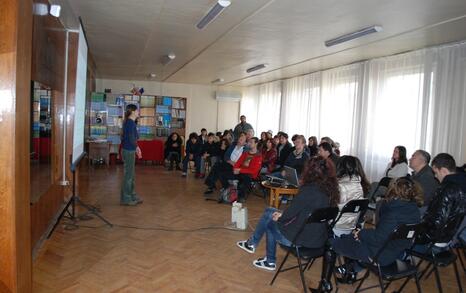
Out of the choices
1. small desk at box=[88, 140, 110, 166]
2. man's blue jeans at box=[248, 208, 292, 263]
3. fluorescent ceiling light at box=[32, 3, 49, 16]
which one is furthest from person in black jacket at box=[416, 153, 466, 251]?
small desk at box=[88, 140, 110, 166]

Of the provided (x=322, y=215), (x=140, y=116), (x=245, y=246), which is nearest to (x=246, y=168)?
(x=245, y=246)

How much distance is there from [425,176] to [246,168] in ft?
10.6

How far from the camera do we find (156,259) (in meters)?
3.84

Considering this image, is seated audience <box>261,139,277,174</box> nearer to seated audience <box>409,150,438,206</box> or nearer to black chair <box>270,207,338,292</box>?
seated audience <box>409,150,438,206</box>

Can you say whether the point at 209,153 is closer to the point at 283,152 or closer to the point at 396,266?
the point at 283,152

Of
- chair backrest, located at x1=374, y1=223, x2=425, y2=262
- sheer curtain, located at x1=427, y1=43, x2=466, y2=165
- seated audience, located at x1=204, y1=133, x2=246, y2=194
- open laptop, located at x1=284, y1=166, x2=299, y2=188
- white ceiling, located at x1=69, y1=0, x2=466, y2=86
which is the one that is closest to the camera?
chair backrest, located at x1=374, y1=223, x2=425, y2=262

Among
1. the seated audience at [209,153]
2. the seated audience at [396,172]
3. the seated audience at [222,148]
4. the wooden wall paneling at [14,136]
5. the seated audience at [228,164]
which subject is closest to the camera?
the wooden wall paneling at [14,136]

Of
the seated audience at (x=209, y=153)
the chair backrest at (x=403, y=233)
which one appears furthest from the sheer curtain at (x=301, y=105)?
the chair backrest at (x=403, y=233)

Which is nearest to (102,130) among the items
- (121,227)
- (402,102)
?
(121,227)

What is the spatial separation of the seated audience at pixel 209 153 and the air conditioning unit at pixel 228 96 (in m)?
5.37

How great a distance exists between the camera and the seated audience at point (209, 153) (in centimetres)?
A: 946

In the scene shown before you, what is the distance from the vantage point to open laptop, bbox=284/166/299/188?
5.80 m

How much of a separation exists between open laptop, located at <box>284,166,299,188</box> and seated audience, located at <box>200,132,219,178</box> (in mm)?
3511

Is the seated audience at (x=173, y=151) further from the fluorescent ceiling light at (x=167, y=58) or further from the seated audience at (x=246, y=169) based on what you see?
the seated audience at (x=246, y=169)
